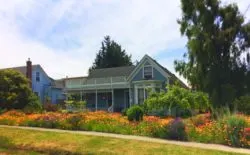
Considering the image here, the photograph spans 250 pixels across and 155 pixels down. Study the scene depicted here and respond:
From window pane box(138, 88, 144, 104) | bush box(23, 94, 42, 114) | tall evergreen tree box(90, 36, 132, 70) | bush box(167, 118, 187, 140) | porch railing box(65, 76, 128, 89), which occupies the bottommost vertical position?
bush box(167, 118, 187, 140)

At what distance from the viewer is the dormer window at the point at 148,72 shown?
125 feet

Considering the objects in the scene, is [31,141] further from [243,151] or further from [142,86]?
[142,86]

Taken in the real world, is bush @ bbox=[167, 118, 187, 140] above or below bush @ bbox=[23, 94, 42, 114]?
below

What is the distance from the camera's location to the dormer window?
38.0 metres

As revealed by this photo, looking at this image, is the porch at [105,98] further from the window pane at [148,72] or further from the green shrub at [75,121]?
the green shrub at [75,121]

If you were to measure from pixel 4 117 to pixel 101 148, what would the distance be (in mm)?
12301

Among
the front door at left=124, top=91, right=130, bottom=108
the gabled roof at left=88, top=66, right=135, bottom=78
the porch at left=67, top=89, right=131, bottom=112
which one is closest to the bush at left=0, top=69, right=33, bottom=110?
the porch at left=67, top=89, right=131, bottom=112

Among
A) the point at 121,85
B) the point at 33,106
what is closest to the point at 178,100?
the point at 33,106

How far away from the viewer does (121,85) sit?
131 feet

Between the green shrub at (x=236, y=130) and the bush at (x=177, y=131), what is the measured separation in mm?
1845

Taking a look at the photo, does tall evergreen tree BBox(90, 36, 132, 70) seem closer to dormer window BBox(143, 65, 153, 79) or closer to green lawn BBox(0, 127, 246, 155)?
dormer window BBox(143, 65, 153, 79)

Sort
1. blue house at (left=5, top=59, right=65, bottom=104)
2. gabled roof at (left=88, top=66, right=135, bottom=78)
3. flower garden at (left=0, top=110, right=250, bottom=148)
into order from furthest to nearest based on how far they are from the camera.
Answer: blue house at (left=5, top=59, right=65, bottom=104) → gabled roof at (left=88, top=66, right=135, bottom=78) → flower garden at (left=0, top=110, right=250, bottom=148)

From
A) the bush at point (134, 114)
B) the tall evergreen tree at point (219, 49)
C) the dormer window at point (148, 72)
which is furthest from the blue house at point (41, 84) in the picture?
the bush at point (134, 114)

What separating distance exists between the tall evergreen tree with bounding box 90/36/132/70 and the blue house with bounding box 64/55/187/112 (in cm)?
2258
